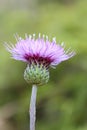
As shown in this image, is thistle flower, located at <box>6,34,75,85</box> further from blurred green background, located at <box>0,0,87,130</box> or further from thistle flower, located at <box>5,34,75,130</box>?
blurred green background, located at <box>0,0,87,130</box>

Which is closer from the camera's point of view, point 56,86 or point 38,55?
point 38,55

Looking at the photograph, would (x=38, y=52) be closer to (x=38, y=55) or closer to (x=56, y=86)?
(x=38, y=55)

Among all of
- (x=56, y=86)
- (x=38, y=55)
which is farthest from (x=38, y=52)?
(x=56, y=86)

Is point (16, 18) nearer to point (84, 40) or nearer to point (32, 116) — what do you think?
point (84, 40)

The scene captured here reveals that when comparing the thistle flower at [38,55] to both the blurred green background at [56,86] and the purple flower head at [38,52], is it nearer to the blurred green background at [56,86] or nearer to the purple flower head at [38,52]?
the purple flower head at [38,52]

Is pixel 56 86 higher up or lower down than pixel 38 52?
higher up

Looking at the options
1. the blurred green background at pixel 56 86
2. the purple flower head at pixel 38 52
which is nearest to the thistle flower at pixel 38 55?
the purple flower head at pixel 38 52

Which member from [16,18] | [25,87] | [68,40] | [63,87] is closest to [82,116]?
[63,87]
